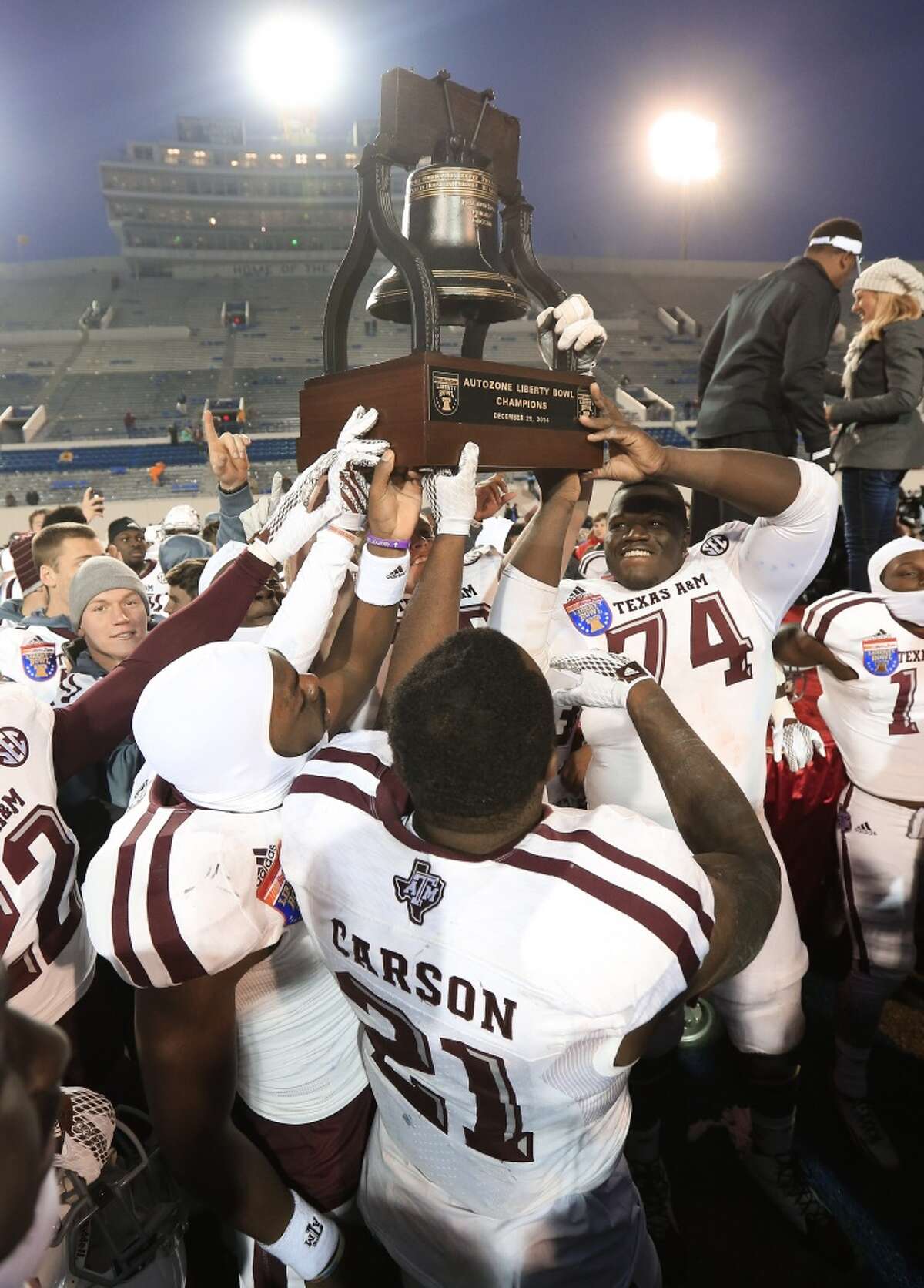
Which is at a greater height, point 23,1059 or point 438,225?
point 438,225

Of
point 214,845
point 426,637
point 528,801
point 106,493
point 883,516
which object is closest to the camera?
point 528,801

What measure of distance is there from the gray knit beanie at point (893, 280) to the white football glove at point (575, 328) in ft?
6.56

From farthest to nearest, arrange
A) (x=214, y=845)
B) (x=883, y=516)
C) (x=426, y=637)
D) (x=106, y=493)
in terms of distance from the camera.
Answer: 1. (x=106, y=493)
2. (x=883, y=516)
3. (x=426, y=637)
4. (x=214, y=845)

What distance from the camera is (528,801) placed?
1154 millimetres

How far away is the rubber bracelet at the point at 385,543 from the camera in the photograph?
6.72ft

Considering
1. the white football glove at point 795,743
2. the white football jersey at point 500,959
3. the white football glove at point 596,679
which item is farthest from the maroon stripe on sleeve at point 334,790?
the white football glove at point 795,743

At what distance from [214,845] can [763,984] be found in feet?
5.76

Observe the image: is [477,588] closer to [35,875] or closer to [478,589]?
[478,589]

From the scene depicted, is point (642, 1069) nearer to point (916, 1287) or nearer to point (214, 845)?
point (916, 1287)

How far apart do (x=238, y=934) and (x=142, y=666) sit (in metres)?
1.11

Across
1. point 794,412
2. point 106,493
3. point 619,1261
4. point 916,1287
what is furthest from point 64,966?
point 106,493

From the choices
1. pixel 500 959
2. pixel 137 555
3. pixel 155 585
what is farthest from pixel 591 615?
pixel 137 555

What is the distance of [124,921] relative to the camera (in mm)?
1289

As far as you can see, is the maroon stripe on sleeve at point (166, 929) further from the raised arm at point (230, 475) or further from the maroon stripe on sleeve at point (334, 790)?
the raised arm at point (230, 475)
